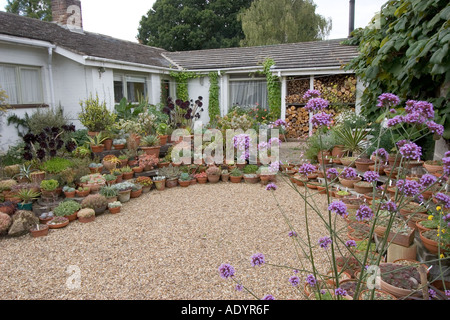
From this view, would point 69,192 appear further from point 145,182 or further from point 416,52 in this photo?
point 416,52

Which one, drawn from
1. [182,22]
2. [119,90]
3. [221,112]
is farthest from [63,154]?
[182,22]

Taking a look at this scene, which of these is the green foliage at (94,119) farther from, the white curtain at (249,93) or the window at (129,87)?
the white curtain at (249,93)

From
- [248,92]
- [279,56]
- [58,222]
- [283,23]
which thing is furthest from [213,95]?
[283,23]

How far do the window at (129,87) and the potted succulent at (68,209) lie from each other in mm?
6827

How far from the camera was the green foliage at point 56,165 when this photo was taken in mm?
6086

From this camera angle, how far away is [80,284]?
127 inches

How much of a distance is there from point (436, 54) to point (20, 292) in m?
5.32

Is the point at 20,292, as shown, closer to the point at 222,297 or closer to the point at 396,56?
the point at 222,297

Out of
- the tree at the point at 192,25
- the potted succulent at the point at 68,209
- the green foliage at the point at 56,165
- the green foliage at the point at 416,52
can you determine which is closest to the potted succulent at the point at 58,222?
the potted succulent at the point at 68,209

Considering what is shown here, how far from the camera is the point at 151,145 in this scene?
26.6 ft

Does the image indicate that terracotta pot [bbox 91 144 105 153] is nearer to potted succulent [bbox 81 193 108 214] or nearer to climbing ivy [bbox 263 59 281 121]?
potted succulent [bbox 81 193 108 214]

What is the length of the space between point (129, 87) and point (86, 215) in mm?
8117

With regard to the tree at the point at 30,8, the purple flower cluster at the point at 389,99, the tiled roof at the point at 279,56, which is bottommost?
the purple flower cluster at the point at 389,99

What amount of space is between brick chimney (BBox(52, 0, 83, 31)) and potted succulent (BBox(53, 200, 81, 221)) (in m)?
9.32
